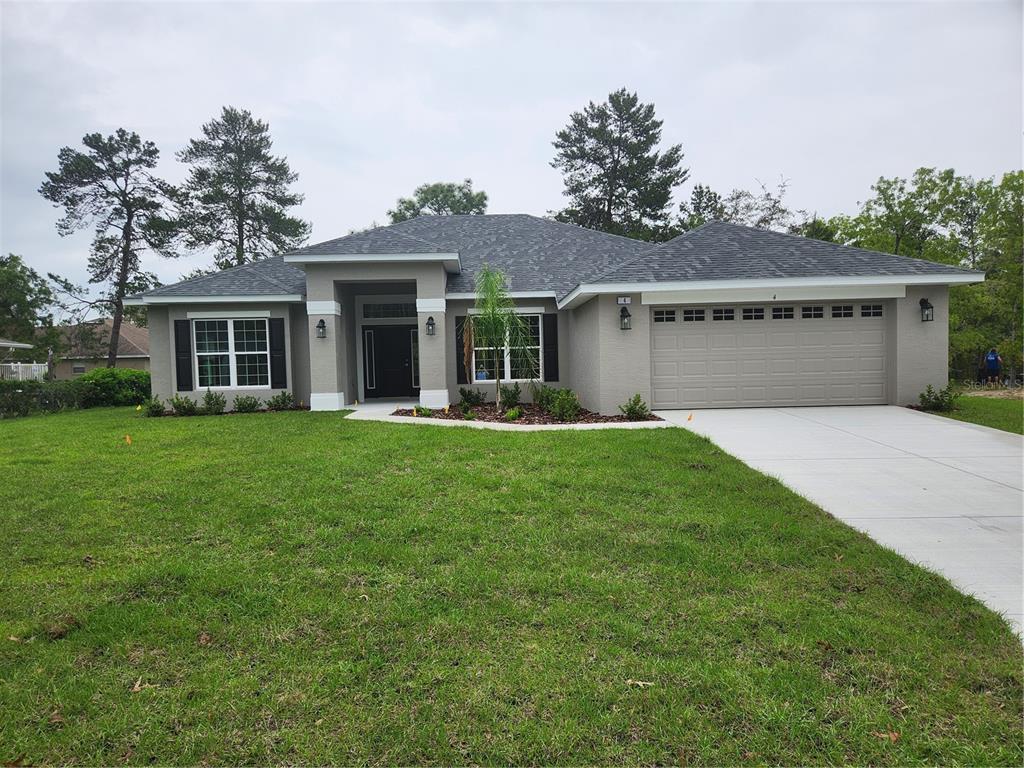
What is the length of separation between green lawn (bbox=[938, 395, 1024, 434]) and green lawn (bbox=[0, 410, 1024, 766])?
702 cm

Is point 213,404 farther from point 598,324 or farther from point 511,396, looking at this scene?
point 598,324

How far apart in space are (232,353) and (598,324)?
9.11m

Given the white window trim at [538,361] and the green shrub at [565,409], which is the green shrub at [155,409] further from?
the green shrub at [565,409]

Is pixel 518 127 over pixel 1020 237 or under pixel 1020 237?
over

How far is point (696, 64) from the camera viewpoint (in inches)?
444

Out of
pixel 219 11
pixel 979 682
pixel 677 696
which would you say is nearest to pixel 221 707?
pixel 677 696

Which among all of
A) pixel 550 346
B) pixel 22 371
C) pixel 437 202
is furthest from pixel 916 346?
pixel 22 371

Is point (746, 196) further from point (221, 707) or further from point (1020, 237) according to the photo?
A: point (221, 707)

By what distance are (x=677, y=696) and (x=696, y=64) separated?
11996 mm

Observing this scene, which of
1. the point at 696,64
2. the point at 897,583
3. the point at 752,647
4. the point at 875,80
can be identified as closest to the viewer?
the point at 752,647

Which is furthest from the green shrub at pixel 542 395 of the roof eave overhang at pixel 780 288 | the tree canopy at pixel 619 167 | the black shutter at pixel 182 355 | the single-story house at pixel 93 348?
the single-story house at pixel 93 348

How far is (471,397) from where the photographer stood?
13281mm

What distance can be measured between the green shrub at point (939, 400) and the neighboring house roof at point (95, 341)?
98.0 ft

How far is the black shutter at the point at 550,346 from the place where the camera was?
47.5 ft
